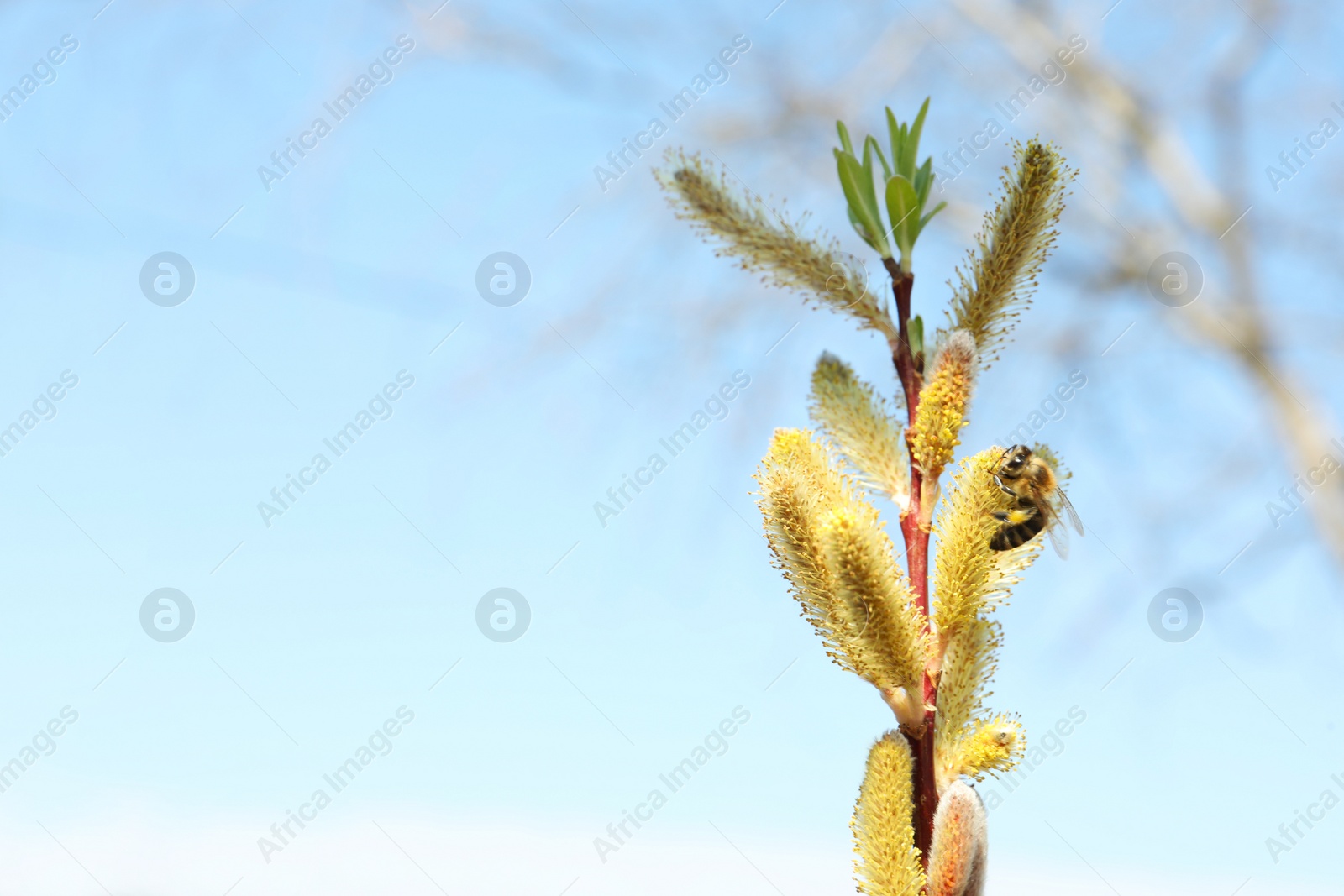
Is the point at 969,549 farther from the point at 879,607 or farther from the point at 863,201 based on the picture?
the point at 863,201

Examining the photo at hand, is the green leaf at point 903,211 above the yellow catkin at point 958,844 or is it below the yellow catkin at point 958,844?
above

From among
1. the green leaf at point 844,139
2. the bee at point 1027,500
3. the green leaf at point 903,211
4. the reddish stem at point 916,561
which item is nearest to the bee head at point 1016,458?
the bee at point 1027,500

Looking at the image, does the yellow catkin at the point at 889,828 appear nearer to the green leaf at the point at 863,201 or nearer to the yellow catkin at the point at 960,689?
the yellow catkin at the point at 960,689

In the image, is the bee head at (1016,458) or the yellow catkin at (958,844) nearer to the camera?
the yellow catkin at (958,844)

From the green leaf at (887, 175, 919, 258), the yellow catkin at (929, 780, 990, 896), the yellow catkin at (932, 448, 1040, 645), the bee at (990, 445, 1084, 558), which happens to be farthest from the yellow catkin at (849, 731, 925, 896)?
the green leaf at (887, 175, 919, 258)

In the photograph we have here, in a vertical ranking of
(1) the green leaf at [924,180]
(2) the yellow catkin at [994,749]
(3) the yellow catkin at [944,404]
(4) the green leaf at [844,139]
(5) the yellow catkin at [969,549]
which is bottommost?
(2) the yellow catkin at [994,749]

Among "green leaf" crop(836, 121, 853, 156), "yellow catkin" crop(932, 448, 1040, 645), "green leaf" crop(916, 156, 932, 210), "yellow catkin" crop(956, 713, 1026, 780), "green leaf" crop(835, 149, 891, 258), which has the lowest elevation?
"yellow catkin" crop(956, 713, 1026, 780)

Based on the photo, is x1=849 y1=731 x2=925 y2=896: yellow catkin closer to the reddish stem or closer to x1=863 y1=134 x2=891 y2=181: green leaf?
the reddish stem
